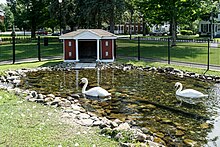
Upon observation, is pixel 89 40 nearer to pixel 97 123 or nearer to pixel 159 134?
pixel 97 123

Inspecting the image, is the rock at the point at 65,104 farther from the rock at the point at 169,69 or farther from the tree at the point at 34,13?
the tree at the point at 34,13

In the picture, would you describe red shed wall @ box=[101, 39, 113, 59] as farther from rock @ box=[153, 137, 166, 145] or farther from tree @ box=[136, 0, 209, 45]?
rock @ box=[153, 137, 166, 145]

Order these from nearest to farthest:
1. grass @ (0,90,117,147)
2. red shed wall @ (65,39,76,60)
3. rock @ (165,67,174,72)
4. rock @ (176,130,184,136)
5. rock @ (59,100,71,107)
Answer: grass @ (0,90,117,147)
rock @ (176,130,184,136)
rock @ (59,100,71,107)
rock @ (165,67,174,72)
red shed wall @ (65,39,76,60)

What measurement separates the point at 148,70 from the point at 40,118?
10367 mm

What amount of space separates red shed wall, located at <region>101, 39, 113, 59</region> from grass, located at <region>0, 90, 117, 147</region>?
11.5m

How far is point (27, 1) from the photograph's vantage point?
4025 cm

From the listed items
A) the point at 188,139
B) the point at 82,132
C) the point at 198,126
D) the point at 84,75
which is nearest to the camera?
the point at 82,132

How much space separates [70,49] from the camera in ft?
61.7

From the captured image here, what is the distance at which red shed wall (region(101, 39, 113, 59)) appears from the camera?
62.1ft

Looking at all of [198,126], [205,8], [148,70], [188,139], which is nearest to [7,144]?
[188,139]

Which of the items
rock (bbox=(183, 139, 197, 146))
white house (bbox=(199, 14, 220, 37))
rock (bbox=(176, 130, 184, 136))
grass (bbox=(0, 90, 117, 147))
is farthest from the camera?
white house (bbox=(199, 14, 220, 37))


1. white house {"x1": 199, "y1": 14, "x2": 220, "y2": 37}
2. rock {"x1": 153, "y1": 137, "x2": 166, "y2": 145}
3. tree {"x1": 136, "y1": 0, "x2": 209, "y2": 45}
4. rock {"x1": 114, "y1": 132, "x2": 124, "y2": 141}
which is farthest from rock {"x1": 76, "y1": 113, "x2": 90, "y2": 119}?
white house {"x1": 199, "y1": 14, "x2": 220, "y2": 37}

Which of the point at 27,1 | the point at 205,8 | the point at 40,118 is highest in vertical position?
the point at 27,1

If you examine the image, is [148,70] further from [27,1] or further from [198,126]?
[27,1]
